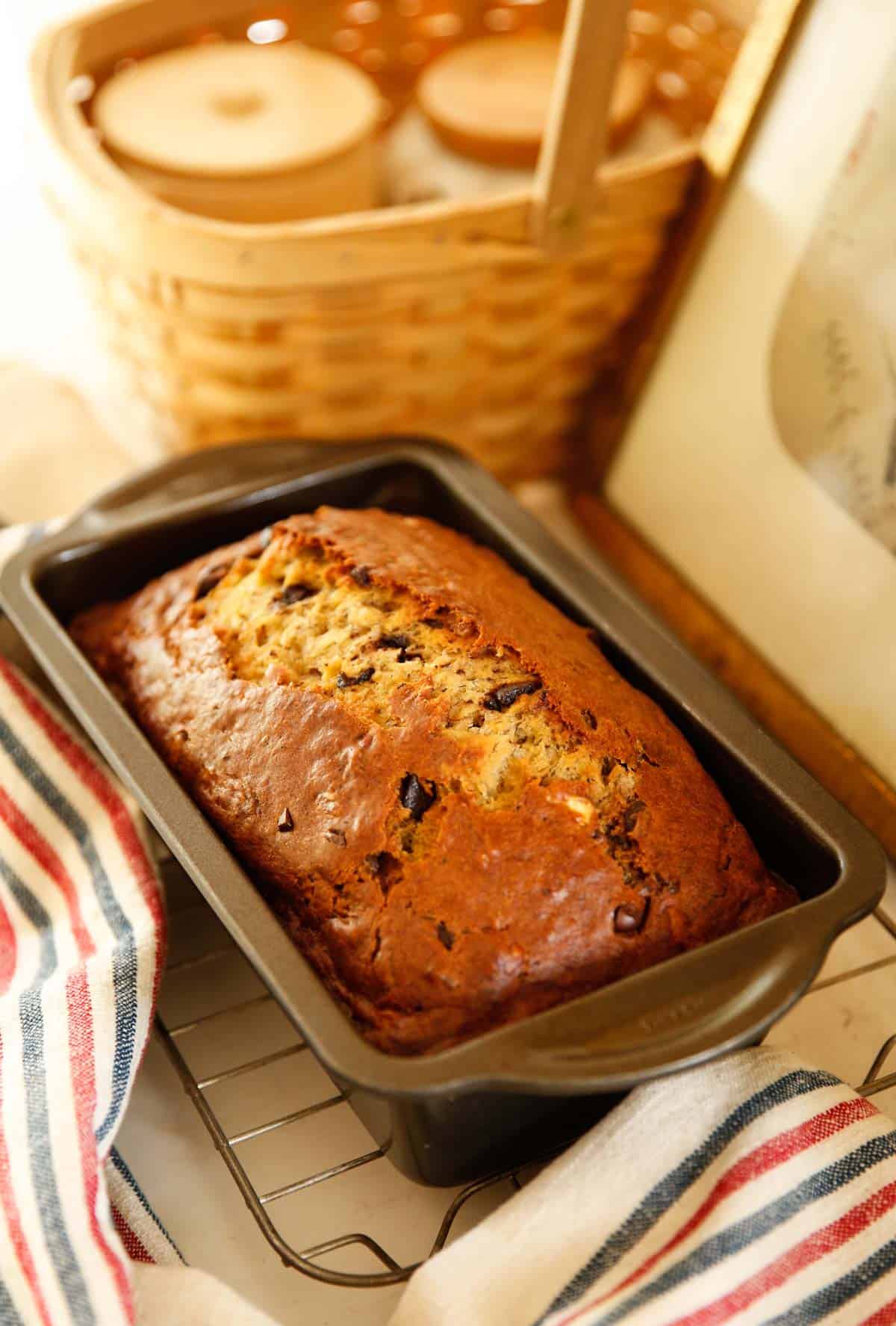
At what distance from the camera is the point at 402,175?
4.72 ft

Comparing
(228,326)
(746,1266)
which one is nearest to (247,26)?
(228,326)

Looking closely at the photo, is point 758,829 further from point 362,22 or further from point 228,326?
point 362,22

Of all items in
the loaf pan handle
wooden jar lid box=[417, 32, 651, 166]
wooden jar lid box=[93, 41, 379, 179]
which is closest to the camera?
the loaf pan handle

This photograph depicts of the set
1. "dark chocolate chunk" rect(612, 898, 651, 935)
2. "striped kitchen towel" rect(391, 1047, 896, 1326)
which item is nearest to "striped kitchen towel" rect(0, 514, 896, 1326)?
"striped kitchen towel" rect(391, 1047, 896, 1326)

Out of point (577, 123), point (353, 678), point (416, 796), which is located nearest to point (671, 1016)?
point (416, 796)

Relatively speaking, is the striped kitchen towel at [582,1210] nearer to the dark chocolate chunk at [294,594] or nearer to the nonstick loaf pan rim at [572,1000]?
the nonstick loaf pan rim at [572,1000]

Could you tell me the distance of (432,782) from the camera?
0.83 m

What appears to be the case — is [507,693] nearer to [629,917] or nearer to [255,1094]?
[629,917]

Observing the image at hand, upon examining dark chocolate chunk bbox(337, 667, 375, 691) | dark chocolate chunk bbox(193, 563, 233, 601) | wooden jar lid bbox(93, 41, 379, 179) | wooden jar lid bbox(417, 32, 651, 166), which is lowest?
dark chocolate chunk bbox(193, 563, 233, 601)

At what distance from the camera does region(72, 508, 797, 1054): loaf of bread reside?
2.56ft

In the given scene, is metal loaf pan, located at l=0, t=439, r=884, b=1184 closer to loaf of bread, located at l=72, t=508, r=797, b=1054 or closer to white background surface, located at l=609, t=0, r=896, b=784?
loaf of bread, located at l=72, t=508, r=797, b=1054

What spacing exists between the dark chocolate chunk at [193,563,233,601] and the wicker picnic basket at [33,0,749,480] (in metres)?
0.27

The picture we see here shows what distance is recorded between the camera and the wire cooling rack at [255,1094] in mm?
811

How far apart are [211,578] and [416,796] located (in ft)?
0.98
